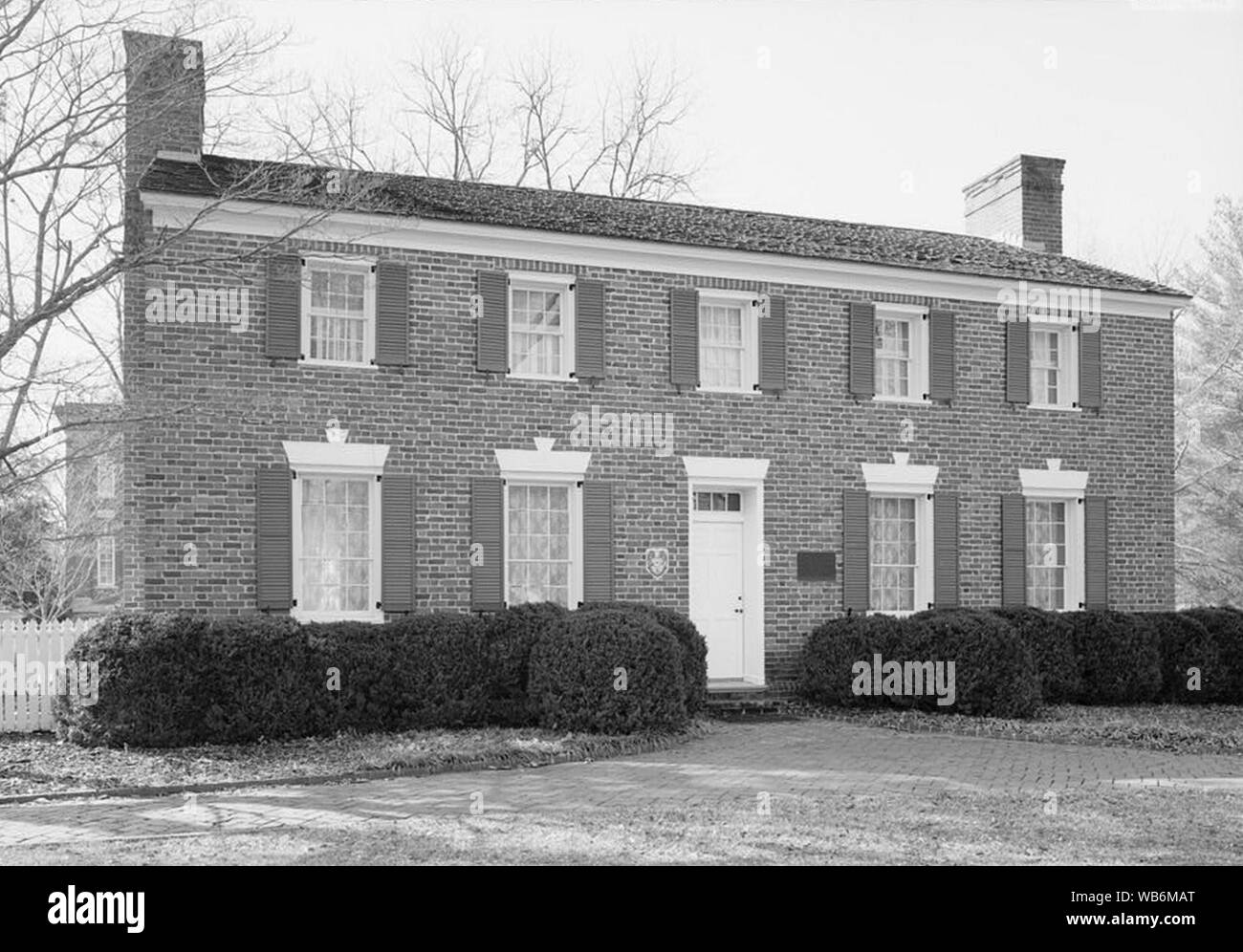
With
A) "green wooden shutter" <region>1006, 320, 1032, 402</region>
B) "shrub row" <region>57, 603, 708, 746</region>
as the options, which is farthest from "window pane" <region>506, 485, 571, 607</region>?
"green wooden shutter" <region>1006, 320, 1032, 402</region>

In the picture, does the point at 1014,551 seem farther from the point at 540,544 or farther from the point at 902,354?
the point at 540,544

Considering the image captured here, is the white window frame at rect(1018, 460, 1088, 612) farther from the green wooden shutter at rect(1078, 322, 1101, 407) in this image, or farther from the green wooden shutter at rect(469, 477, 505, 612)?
the green wooden shutter at rect(469, 477, 505, 612)

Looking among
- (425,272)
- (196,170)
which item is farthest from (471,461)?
(196,170)

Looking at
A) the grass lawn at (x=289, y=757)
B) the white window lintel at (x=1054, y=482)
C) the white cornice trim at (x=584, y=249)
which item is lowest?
the grass lawn at (x=289, y=757)

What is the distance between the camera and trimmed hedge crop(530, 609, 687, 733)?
13.9 m

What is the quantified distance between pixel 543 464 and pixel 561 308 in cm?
209

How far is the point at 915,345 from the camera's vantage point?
734 inches

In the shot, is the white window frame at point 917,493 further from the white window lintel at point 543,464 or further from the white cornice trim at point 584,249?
the white window lintel at point 543,464

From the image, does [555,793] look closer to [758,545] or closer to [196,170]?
[758,545]

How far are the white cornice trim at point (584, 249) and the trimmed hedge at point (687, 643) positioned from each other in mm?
4492

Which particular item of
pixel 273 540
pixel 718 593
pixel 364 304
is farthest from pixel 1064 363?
pixel 273 540

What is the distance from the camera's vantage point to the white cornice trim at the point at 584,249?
14984 mm

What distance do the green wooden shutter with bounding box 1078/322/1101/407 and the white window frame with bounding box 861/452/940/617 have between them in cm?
283

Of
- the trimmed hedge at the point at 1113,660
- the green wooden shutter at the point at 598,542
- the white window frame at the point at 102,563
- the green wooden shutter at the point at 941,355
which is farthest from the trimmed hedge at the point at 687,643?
the white window frame at the point at 102,563
